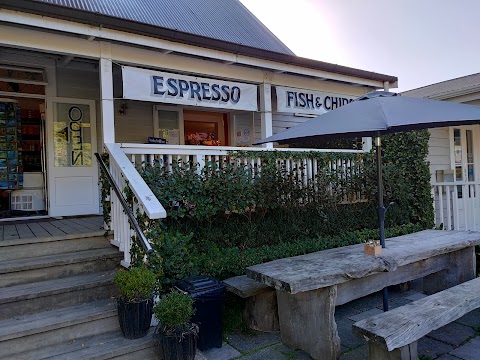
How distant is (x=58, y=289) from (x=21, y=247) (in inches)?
35.0

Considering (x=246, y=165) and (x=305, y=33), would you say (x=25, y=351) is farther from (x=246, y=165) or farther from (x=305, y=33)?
(x=305, y=33)

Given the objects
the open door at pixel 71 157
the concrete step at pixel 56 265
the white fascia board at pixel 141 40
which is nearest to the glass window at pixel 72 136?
the open door at pixel 71 157

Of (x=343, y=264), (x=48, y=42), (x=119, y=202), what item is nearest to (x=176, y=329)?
(x=343, y=264)

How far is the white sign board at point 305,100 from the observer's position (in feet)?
19.8

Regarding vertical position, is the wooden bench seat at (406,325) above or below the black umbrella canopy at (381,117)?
below

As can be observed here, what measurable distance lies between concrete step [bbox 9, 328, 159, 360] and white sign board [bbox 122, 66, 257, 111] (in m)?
2.97

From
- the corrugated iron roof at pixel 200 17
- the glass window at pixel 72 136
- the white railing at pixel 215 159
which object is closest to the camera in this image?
the white railing at pixel 215 159

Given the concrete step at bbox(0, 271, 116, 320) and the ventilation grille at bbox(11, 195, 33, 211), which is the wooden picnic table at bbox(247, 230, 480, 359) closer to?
the concrete step at bbox(0, 271, 116, 320)

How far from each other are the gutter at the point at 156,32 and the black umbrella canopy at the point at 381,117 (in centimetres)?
217

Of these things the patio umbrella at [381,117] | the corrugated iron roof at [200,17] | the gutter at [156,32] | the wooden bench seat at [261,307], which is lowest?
the wooden bench seat at [261,307]

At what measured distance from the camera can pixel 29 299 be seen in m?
2.99

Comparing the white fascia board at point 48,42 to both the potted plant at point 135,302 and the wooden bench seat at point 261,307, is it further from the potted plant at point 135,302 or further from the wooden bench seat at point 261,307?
the wooden bench seat at point 261,307

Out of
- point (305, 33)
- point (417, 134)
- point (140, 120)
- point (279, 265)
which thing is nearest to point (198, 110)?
point (140, 120)

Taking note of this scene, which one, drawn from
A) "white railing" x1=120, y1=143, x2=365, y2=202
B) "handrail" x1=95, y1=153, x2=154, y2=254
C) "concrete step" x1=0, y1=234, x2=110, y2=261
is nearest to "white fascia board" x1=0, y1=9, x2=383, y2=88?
"white railing" x1=120, y1=143, x2=365, y2=202
